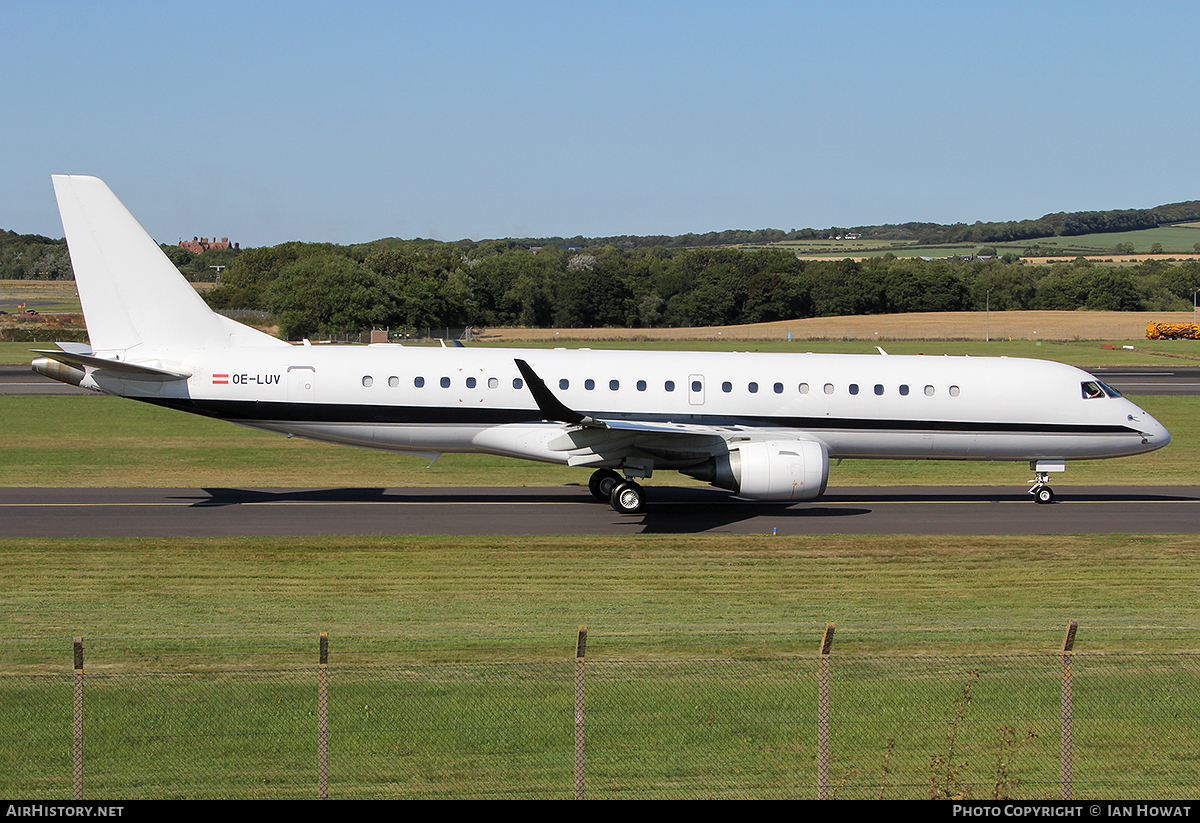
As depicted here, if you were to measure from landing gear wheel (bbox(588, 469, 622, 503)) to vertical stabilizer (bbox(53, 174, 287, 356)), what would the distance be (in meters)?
8.95

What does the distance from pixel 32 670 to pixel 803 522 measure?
51.5 ft

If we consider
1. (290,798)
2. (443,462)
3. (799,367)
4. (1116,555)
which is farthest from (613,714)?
(443,462)

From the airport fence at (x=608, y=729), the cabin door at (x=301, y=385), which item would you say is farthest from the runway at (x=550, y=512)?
the airport fence at (x=608, y=729)

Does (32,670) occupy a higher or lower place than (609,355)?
lower

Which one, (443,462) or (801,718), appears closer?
(801,718)

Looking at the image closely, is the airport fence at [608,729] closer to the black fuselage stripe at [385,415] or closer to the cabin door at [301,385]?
the black fuselage stripe at [385,415]

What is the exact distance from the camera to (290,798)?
29.5 feet

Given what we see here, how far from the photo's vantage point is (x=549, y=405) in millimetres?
22547

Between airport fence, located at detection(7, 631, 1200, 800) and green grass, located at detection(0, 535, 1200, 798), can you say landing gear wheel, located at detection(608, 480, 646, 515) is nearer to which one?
Answer: green grass, located at detection(0, 535, 1200, 798)

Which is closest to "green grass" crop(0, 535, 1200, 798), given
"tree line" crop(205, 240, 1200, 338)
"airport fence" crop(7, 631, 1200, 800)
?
"airport fence" crop(7, 631, 1200, 800)

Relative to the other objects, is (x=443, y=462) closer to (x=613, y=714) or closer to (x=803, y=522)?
(x=803, y=522)

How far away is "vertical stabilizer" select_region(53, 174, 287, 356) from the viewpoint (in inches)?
955

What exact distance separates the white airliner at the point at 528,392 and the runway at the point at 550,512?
128 cm

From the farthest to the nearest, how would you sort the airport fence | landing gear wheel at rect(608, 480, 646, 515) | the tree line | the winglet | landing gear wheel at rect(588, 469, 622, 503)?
the tree line < landing gear wheel at rect(588, 469, 622, 503) < landing gear wheel at rect(608, 480, 646, 515) < the winglet < the airport fence
